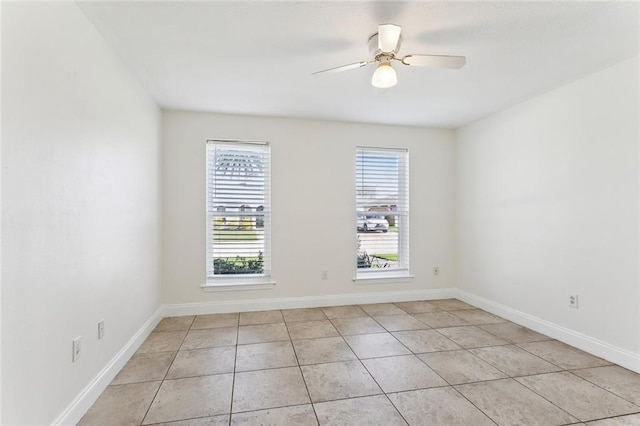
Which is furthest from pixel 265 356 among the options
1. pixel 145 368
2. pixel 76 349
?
pixel 76 349

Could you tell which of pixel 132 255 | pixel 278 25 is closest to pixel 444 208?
pixel 278 25

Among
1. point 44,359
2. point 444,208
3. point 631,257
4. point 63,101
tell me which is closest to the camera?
point 44,359

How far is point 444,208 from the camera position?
449 centimetres

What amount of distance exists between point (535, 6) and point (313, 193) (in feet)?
9.05

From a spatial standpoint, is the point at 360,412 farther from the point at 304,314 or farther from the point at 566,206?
the point at 566,206

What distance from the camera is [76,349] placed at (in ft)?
5.97

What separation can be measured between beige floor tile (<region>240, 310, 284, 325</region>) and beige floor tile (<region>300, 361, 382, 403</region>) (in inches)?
45.9

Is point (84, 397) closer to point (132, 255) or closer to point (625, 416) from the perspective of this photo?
point (132, 255)

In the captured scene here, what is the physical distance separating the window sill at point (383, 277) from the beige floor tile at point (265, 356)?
1.58 meters

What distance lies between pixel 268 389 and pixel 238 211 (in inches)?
88.1

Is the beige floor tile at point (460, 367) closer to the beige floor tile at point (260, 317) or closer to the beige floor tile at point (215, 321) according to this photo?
the beige floor tile at point (260, 317)

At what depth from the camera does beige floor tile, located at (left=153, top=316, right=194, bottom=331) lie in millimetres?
3307

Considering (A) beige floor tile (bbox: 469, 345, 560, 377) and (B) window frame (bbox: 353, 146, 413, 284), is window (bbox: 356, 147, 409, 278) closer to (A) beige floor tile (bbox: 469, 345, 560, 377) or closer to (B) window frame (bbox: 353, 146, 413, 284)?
(B) window frame (bbox: 353, 146, 413, 284)

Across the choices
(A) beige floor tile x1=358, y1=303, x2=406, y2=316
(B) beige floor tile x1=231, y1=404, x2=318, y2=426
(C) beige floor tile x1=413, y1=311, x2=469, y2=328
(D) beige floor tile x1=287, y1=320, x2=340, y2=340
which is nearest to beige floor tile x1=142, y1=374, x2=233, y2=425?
(B) beige floor tile x1=231, y1=404, x2=318, y2=426
